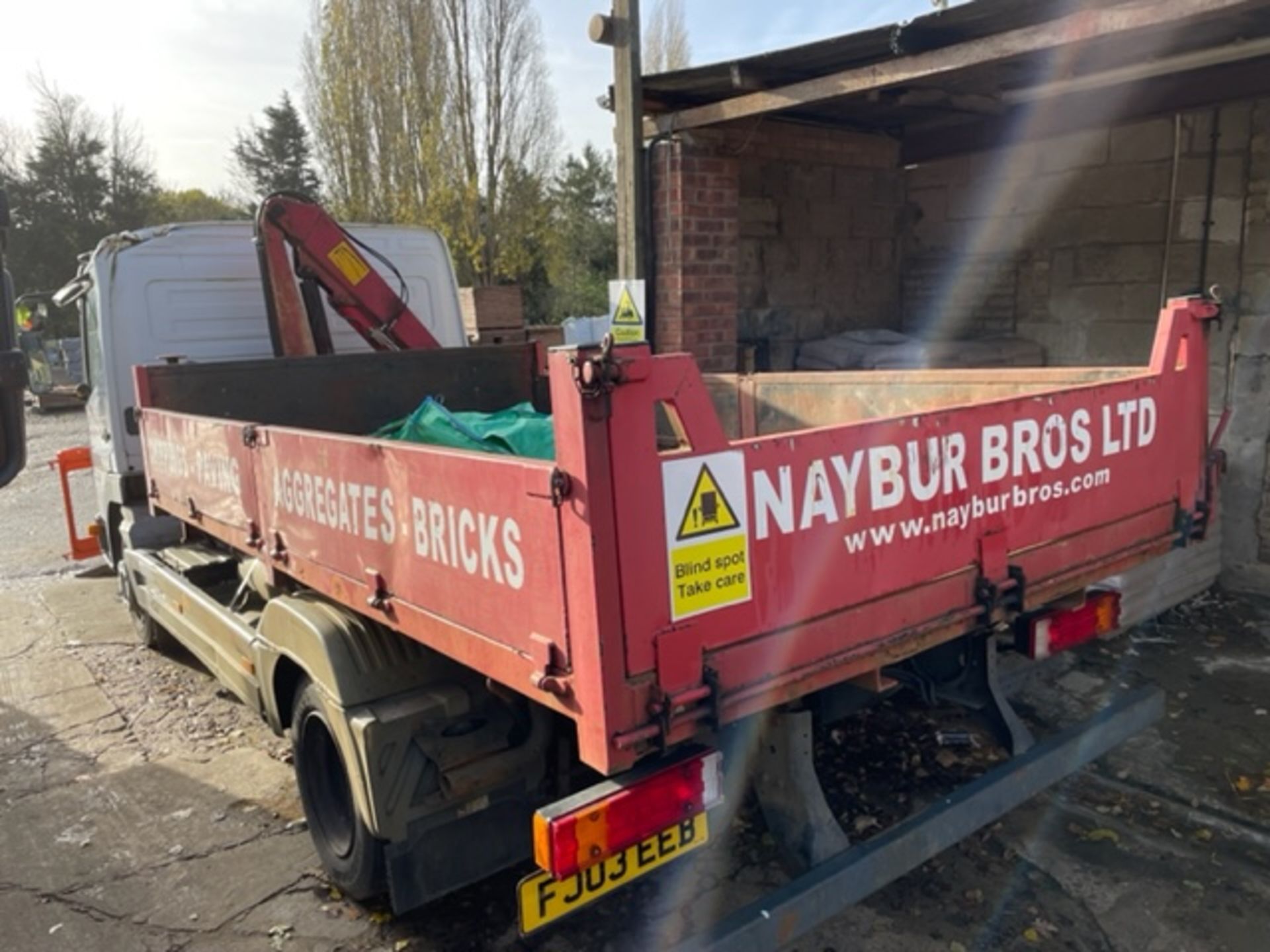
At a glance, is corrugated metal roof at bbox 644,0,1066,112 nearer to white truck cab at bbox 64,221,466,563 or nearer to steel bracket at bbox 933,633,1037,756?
white truck cab at bbox 64,221,466,563

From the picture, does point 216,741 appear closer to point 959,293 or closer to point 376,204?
point 959,293

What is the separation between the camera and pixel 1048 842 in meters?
3.34

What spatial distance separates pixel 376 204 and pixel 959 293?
60.6 feet

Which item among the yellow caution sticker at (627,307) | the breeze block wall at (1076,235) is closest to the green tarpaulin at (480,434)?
the yellow caution sticker at (627,307)

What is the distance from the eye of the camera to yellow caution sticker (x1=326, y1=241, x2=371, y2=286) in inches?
218

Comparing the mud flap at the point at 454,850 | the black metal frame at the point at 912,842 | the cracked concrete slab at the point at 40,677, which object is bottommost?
the cracked concrete slab at the point at 40,677

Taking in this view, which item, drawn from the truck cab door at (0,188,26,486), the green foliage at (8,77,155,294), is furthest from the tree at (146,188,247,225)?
the truck cab door at (0,188,26,486)

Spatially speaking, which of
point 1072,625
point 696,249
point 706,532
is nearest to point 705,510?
point 706,532

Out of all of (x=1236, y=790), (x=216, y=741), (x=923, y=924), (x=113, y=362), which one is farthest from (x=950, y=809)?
(x=113, y=362)

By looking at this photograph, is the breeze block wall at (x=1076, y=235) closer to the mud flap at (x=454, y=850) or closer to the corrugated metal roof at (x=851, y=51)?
the corrugated metal roof at (x=851, y=51)

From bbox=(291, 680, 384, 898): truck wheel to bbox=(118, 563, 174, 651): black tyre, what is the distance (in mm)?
2833

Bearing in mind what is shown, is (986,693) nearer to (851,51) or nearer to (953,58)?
(953,58)

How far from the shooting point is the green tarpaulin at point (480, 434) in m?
3.59

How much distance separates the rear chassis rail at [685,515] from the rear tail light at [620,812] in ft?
0.50
